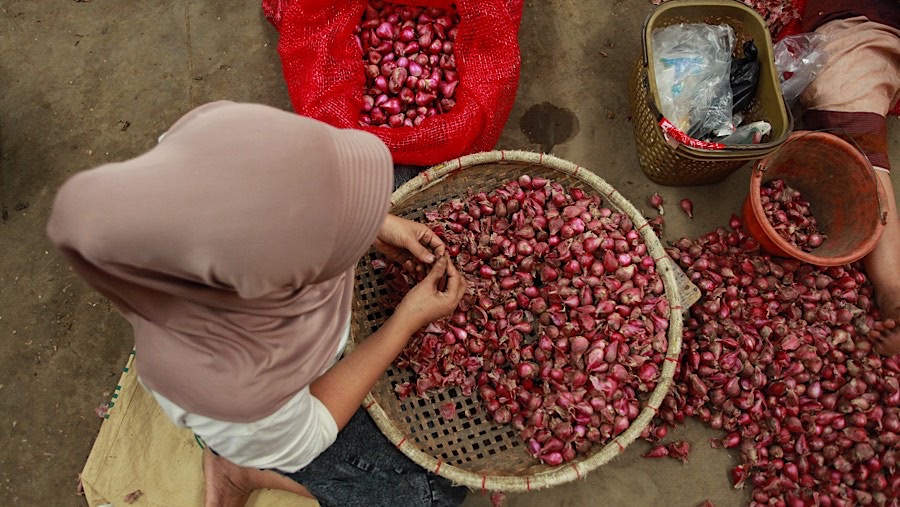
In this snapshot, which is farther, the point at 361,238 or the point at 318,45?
the point at 318,45

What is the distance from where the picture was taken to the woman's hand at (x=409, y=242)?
1.42 metres

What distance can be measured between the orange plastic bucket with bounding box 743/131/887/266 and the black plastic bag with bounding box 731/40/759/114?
0.63 ft

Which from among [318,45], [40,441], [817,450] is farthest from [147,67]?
[817,450]

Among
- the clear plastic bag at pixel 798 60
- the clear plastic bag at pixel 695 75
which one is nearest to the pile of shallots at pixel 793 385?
the clear plastic bag at pixel 695 75

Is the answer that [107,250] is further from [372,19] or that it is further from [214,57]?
[214,57]

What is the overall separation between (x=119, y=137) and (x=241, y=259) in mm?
1689

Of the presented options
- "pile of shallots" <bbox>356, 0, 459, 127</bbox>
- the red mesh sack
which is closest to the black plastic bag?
the red mesh sack

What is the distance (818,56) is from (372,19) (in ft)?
4.72

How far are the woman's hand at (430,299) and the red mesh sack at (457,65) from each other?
46cm

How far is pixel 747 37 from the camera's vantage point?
6.25 feet

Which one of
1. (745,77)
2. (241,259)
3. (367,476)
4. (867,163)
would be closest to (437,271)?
(367,476)

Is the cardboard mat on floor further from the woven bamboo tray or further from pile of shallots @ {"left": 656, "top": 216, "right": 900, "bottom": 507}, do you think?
pile of shallots @ {"left": 656, "top": 216, "right": 900, "bottom": 507}

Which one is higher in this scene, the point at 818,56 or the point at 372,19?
the point at 372,19

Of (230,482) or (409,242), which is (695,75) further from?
(230,482)
